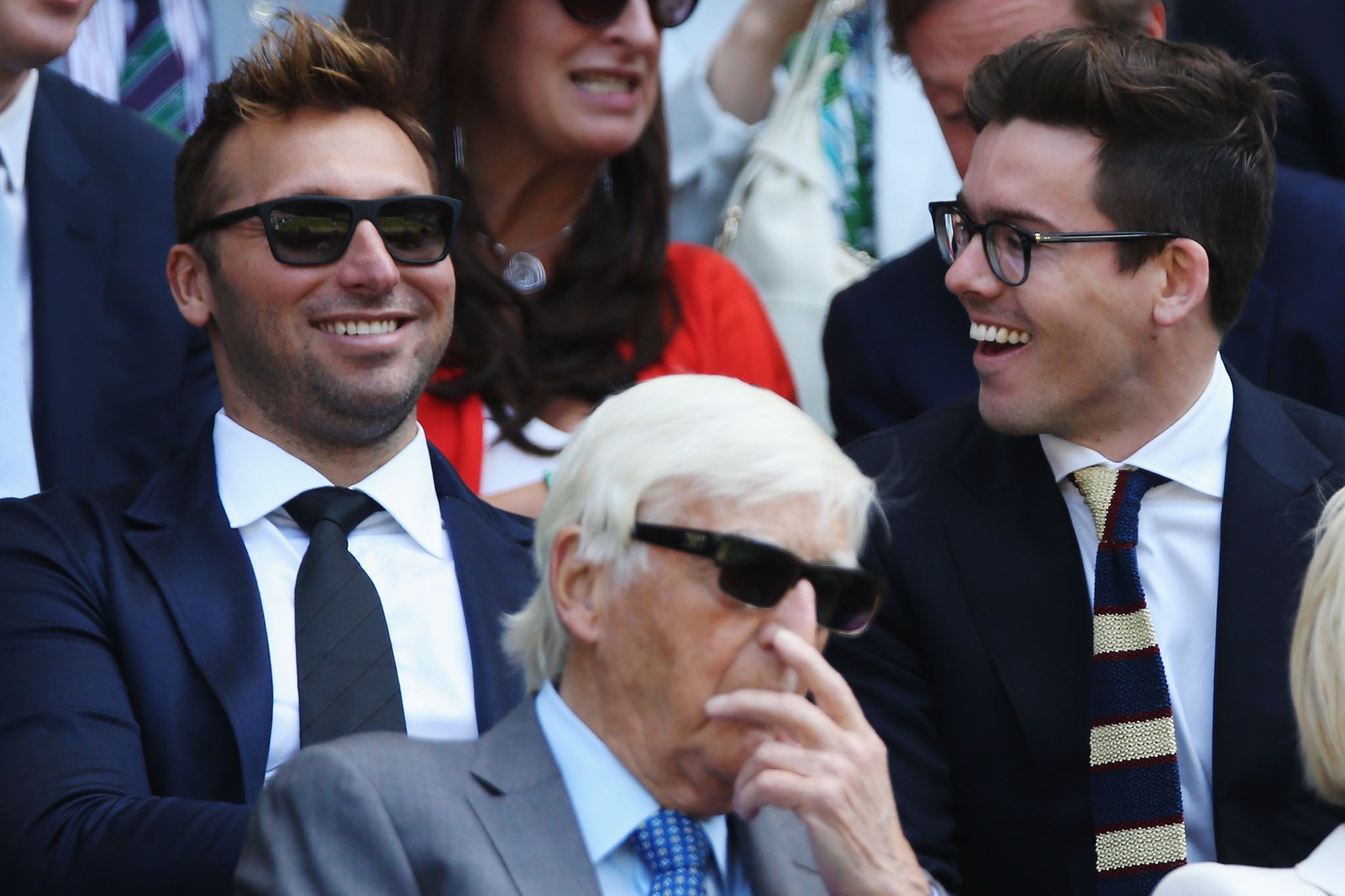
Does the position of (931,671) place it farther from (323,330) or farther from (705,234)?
(705,234)

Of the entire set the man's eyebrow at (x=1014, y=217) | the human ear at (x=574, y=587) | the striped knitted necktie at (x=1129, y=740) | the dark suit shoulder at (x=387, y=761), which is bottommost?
the striped knitted necktie at (x=1129, y=740)

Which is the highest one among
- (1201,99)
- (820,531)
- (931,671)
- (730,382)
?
(1201,99)

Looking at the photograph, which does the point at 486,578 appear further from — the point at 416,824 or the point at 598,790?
the point at 416,824

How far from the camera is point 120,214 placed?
4238mm

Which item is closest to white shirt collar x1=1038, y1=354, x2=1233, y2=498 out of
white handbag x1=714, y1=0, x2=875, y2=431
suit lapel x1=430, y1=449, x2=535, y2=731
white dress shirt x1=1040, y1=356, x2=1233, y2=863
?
white dress shirt x1=1040, y1=356, x2=1233, y2=863

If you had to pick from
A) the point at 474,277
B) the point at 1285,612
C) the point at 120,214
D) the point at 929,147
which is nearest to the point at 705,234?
the point at 929,147

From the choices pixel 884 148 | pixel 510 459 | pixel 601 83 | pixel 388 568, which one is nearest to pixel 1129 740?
pixel 388 568

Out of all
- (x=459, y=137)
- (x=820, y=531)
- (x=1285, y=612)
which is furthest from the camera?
(x=459, y=137)

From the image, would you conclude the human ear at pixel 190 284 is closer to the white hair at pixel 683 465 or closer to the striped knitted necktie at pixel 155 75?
the white hair at pixel 683 465

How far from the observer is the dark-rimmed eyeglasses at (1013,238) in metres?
3.41

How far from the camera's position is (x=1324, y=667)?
2.53m

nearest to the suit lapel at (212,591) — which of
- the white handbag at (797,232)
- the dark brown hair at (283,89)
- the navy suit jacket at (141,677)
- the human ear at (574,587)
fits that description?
the navy suit jacket at (141,677)

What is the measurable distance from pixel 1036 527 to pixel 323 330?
1382 millimetres

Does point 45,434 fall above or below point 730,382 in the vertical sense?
below
